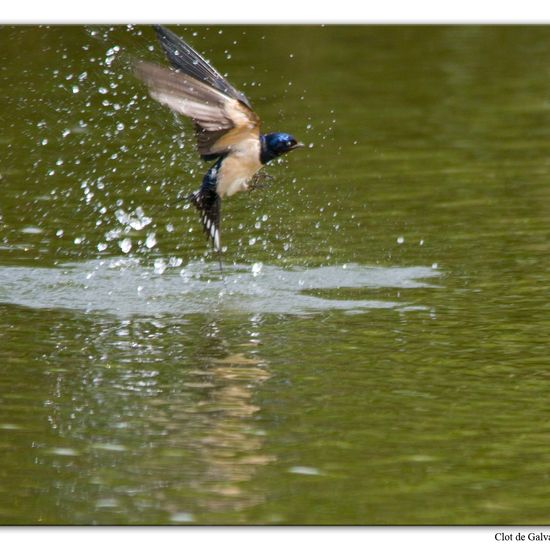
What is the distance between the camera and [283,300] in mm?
9617

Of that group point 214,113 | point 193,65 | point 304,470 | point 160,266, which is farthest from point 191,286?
point 304,470

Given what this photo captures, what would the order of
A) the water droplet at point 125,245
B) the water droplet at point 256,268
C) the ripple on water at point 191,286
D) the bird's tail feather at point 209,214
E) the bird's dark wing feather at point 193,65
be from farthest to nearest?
1. the water droplet at point 125,245
2. the water droplet at point 256,268
3. the bird's tail feather at point 209,214
4. the ripple on water at point 191,286
5. the bird's dark wing feather at point 193,65

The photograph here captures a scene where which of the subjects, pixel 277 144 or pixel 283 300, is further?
pixel 283 300

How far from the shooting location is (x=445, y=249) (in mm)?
10688

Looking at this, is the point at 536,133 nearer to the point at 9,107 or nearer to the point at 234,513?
the point at 9,107

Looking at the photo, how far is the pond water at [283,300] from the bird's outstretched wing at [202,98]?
78 cm

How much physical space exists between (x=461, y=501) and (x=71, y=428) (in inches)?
78.6

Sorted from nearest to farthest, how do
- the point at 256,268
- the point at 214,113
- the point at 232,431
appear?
the point at 232,431, the point at 214,113, the point at 256,268

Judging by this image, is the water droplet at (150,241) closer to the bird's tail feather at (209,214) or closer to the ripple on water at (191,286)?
the ripple on water at (191,286)

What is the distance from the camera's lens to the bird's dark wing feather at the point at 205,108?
836cm

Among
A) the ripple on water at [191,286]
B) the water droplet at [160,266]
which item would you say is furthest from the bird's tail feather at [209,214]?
the water droplet at [160,266]

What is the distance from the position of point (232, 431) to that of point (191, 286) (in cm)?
297

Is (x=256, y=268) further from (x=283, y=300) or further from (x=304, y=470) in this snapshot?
(x=304, y=470)
